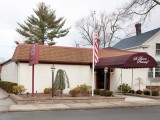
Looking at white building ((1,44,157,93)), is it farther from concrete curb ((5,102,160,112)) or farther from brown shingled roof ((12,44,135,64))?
concrete curb ((5,102,160,112))

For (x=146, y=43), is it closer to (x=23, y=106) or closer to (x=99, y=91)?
(x=99, y=91)


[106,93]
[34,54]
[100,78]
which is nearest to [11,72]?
[100,78]

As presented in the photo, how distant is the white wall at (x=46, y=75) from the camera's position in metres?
23.7

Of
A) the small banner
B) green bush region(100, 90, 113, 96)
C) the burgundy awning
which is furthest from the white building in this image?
the small banner

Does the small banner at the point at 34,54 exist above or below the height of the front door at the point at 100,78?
above

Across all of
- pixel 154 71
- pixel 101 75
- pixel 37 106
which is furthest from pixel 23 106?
pixel 154 71

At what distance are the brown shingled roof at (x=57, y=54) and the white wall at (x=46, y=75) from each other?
0.47m

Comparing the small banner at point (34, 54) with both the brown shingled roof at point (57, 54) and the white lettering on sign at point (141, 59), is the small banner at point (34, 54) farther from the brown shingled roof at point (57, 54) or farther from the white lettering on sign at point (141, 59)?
the white lettering on sign at point (141, 59)

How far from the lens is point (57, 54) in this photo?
25047mm

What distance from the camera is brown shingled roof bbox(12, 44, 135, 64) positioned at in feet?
77.6

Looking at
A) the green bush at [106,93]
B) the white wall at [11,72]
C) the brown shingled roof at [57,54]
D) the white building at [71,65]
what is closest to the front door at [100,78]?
the white building at [71,65]

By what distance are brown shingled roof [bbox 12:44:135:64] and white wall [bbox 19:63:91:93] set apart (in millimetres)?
471

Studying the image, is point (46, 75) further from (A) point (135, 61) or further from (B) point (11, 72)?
(A) point (135, 61)

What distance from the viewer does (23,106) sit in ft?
55.7
